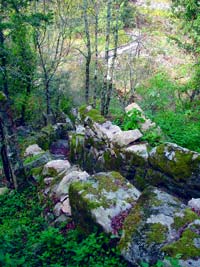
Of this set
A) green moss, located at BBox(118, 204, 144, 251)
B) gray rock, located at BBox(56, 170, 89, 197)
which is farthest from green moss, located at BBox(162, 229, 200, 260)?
gray rock, located at BBox(56, 170, 89, 197)

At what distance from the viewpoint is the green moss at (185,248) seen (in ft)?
14.9

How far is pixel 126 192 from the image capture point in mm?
6379

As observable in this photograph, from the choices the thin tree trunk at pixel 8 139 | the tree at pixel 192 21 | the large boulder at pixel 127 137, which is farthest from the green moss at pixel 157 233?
the tree at pixel 192 21

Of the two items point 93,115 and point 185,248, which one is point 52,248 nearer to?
point 185,248

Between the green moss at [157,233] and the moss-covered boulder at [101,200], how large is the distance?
31.1 inches

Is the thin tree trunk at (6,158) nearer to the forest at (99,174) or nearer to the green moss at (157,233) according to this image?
the forest at (99,174)

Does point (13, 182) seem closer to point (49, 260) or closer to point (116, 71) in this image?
point (49, 260)

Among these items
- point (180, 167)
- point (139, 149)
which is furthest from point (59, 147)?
point (180, 167)

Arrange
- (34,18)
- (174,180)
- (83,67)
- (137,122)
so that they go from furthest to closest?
(83,67), (34,18), (137,122), (174,180)

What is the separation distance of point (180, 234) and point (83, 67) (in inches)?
616

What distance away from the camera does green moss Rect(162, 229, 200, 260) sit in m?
4.54

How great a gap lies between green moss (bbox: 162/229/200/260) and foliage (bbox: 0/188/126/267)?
847 millimetres

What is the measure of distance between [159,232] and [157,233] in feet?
0.13

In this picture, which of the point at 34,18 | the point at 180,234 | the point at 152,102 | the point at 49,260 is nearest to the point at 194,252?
the point at 180,234
